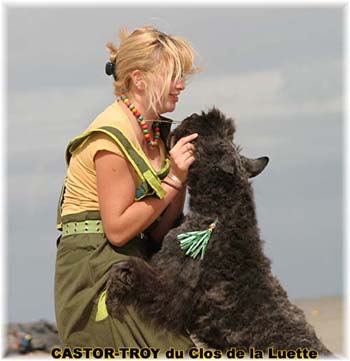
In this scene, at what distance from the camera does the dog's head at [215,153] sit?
4852 millimetres

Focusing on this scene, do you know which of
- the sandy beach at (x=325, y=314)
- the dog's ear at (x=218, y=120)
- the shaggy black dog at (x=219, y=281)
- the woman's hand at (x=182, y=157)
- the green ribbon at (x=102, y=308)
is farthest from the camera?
the sandy beach at (x=325, y=314)

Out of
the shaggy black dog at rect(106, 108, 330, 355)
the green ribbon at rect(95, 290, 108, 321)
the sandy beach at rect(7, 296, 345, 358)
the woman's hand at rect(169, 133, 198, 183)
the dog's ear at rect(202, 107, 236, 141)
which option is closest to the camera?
the shaggy black dog at rect(106, 108, 330, 355)

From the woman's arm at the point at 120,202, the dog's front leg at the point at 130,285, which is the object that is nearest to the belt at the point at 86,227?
the woman's arm at the point at 120,202

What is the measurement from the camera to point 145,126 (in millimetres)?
4938

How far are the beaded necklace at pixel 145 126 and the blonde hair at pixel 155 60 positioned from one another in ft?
0.33

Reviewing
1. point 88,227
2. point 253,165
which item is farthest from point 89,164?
point 253,165

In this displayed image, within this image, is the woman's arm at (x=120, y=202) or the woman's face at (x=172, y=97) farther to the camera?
the woman's face at (x=172, y=97)

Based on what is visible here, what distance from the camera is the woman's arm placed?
465 centimetres

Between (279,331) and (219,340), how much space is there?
396 mm

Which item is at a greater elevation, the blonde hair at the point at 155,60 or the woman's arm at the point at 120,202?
the blonde hair at the point at 155,60

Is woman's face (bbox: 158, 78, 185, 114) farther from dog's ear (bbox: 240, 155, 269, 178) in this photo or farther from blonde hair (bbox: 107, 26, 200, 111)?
dog's ear (bbox: 240, 155, 269, 178)

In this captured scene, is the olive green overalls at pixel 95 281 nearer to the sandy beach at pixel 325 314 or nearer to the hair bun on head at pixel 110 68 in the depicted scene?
the hair bun on head at pixel 110 68

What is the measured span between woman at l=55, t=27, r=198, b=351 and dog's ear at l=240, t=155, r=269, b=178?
1.29 ft

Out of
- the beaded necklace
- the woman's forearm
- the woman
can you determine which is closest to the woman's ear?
the woman
